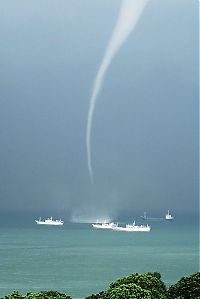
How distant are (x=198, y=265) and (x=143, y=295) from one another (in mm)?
32366

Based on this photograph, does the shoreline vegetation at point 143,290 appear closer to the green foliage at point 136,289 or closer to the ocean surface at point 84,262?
the green foliage at point 136,289

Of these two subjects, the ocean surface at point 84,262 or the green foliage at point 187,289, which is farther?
→ the ocean surface at point 84,262

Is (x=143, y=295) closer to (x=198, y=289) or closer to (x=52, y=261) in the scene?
(x=198, y=289)

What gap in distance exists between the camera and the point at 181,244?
6175 cm

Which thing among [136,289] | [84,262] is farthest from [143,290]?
[84,262]

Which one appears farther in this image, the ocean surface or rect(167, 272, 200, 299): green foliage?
the ocean surface

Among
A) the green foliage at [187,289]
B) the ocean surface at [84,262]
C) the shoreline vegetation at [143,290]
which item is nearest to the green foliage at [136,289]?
the shoreline vegetation at [143,290]

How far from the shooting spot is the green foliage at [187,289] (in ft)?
39.8

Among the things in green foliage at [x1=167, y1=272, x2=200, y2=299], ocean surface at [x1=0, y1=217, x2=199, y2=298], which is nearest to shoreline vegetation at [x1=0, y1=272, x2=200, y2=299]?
green foliage at [x1=167, y1=272, x2=200, y2=299]

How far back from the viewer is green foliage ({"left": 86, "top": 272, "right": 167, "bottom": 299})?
1128 centimetres

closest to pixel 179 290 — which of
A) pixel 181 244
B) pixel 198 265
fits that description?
pixel 198 265

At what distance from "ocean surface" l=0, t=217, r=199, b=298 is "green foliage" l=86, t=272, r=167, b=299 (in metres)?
14.9

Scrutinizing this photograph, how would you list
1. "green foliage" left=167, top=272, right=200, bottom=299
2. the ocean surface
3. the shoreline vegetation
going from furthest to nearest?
the ocean surface, "green foliage" left=167, top=272, right=200, bottom=299, the shoreline vegetation

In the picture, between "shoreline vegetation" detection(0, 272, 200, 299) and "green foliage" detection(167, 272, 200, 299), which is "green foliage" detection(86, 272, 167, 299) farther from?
"green foliage" detection(167, 272, 200, 299)
